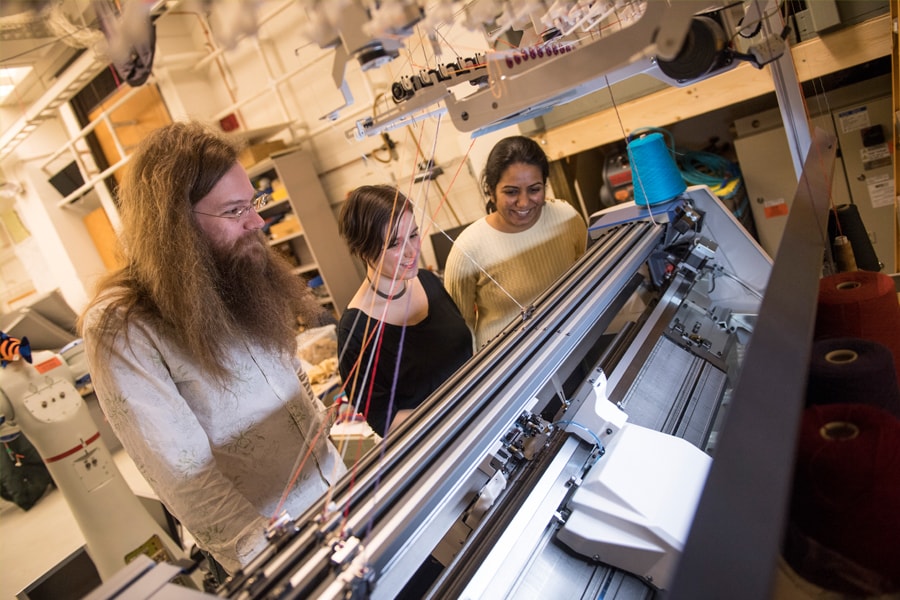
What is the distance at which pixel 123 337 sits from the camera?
3.05 feet

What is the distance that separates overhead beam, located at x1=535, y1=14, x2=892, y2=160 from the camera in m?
1.79

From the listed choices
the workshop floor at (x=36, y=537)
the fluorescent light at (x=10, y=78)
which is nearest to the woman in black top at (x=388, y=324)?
the workshop floor at (x=36, y=537)

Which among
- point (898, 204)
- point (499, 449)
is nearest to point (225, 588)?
point (499, 449)

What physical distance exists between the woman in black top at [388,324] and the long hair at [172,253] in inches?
15.2

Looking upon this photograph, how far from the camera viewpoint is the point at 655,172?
1468 millimetres

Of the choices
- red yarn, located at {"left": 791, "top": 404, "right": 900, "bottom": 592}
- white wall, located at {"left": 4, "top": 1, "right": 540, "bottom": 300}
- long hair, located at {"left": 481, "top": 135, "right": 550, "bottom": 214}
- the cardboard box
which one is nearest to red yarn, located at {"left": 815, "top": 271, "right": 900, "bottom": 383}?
red yarn, located at {"left": 791, "top": 404, "right": 900, "bottom": 592}

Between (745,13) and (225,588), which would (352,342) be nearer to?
(225,588)

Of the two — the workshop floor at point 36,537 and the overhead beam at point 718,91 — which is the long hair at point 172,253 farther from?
the workshop floor at point 36,537

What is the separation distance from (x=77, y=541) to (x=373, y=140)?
12.1 ft

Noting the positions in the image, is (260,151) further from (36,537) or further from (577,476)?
(577,476)

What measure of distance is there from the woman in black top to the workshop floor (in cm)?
249

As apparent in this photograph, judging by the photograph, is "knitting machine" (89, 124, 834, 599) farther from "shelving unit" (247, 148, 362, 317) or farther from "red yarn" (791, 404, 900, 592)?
"shelving unit" (247, 148, 362, 317)

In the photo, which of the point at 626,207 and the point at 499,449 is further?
the point at 626,207

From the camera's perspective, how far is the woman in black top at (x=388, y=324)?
1.37m
